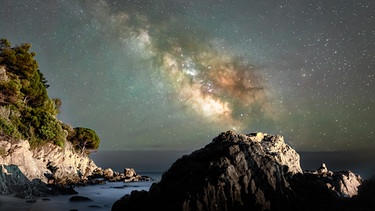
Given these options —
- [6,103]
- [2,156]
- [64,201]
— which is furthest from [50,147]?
[64,201]

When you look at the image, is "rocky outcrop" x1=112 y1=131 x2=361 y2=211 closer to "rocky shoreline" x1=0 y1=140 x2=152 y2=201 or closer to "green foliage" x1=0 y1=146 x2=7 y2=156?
"rocky shoreline" x1=0 y1=140 x2=152 y2=201

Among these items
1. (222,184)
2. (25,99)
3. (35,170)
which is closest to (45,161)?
(35,170)

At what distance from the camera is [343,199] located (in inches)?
1031

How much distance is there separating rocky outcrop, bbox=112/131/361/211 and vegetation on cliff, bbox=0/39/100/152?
36601 mm

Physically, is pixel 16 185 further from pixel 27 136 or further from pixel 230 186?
pixel 230 186

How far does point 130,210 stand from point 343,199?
689 inches

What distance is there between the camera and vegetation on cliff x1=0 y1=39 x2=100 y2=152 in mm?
56906

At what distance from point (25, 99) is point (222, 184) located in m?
56.7

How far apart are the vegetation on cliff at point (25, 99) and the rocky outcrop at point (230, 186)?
36601mm

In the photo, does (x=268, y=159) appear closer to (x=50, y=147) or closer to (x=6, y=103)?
(x=6, y=103)

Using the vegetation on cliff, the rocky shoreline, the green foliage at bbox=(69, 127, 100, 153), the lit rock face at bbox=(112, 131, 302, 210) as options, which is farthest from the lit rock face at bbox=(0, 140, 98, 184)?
the lit rock face at bbox=(112, 131, 302, 210)

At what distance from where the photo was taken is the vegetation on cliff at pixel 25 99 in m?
56.9

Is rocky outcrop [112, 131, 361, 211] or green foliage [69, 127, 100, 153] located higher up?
green foliage [69, 127, 100, 153]

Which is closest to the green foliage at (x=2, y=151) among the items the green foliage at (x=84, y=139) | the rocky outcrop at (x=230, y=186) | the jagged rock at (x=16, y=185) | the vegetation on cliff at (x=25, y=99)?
the jagged rock at (x=16, y=185)
